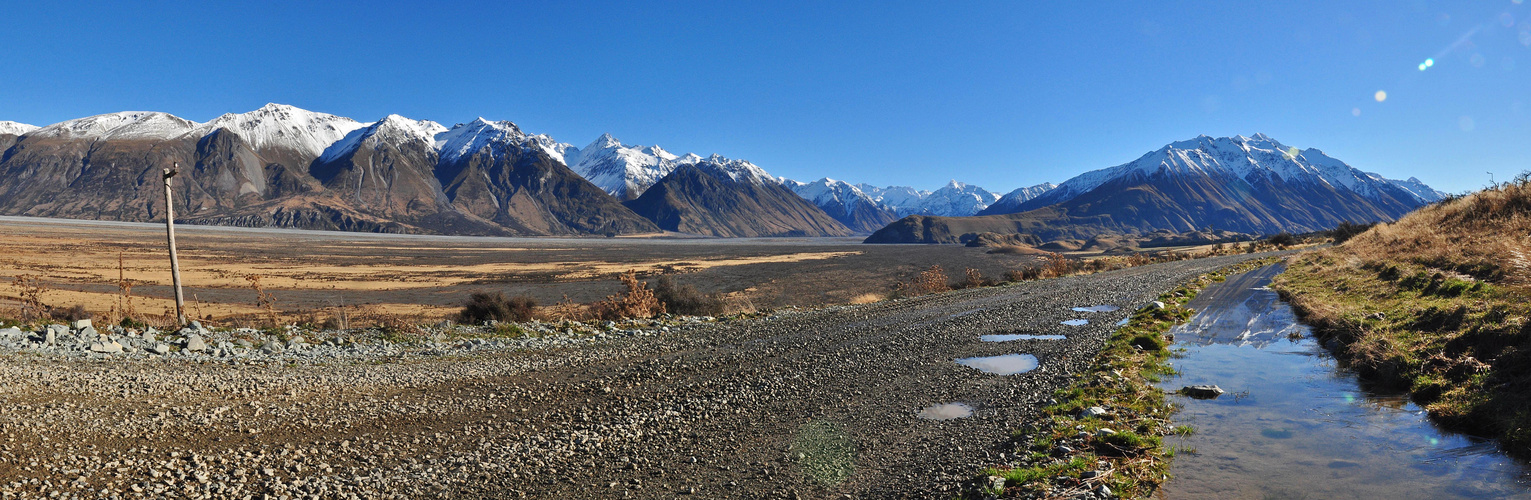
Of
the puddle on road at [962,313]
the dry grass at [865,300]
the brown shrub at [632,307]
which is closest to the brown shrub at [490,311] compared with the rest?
the brown shrub at [632,307]

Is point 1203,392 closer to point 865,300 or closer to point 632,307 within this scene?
point 632,307

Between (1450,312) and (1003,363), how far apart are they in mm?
8403

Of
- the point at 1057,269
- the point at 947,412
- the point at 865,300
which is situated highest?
the point at 1057,269

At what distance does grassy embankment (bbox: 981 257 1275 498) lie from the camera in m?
7.21

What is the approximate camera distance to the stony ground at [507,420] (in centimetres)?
760

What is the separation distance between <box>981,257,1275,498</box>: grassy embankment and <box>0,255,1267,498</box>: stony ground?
1.61ft

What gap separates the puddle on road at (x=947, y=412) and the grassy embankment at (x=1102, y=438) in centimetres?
122

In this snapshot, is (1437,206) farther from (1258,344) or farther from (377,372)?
(377,372)

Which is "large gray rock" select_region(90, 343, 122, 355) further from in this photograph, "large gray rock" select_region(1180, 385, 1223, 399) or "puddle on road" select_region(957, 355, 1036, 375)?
"large gray rock" select_region(1180, 385, 1223, 399)

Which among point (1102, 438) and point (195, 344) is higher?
point (195, 344)

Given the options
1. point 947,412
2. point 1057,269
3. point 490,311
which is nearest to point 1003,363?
point 947,412

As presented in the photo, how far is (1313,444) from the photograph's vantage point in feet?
28.5

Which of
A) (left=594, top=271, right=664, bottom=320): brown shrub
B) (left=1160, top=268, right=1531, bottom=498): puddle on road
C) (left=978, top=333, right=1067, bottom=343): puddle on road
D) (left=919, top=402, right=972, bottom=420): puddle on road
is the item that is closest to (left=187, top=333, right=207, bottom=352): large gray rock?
(left=594, top=271, right=664, bottom=320): brown shrub

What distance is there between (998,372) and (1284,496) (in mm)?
6686
